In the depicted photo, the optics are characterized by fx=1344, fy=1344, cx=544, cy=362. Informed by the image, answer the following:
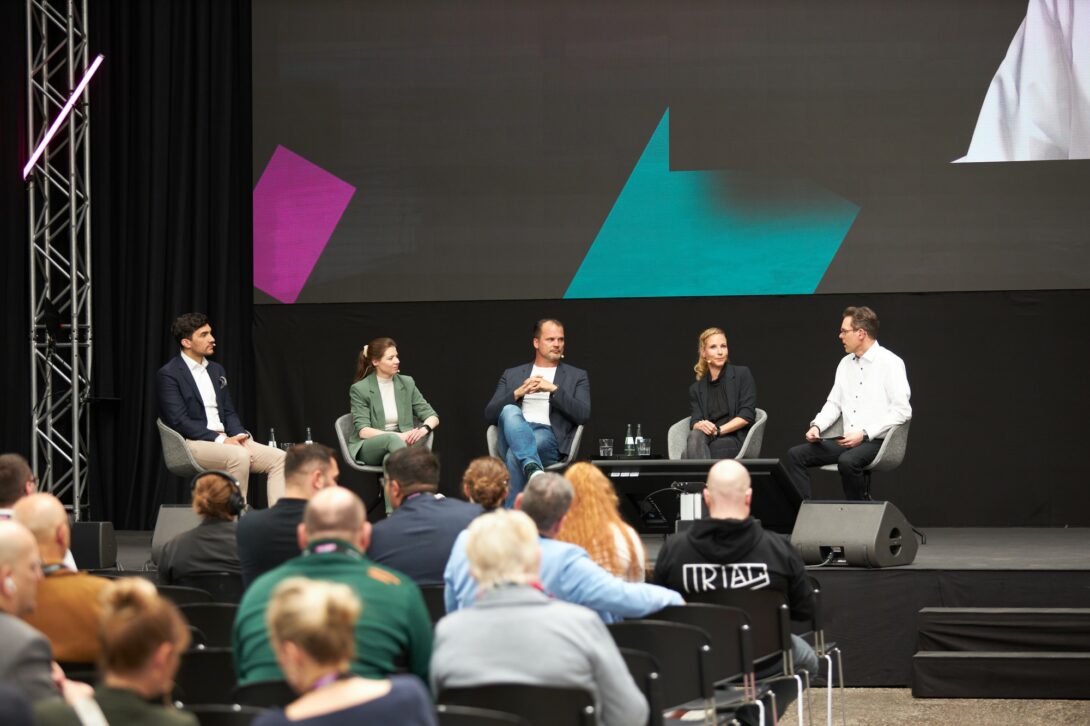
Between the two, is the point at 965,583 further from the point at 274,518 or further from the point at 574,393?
the point at 274,518

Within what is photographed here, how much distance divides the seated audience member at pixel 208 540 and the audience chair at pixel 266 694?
1921 mm

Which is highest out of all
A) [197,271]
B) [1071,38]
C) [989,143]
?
[1071,38]

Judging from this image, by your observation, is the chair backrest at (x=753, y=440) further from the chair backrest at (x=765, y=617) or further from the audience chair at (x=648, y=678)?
the audience chair at (x=648, y=678)

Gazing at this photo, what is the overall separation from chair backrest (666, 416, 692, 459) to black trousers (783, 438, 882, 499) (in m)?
0.63

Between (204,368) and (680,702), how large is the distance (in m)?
4.72

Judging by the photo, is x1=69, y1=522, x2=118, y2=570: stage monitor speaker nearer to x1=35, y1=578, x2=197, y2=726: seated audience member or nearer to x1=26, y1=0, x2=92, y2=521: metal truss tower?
x1=26, y1=0, x2=92, y2=521: metal truss tower

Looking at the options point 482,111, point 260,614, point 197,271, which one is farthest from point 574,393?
point 260,614

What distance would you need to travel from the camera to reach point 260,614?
2.74 meters

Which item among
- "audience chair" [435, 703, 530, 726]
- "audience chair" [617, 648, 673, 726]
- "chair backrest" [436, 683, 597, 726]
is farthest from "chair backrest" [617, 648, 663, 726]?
"audience chair" [435, 703, 530, 726]

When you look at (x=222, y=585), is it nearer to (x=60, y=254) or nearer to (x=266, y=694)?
(x=266, y=694)

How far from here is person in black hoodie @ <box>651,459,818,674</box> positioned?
154 inches

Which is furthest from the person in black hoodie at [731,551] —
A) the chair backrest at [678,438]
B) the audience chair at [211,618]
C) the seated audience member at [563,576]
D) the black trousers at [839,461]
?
the chair backrest at [678,438]

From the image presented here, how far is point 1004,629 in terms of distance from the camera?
549 centimetres

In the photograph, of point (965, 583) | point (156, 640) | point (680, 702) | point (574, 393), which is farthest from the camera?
point (574, 393)
